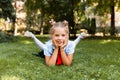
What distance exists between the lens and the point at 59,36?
7012 mm

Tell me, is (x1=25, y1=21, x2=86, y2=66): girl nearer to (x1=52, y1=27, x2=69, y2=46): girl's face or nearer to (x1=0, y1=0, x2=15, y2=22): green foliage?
(x1=52, y1=27, x2=69, y2=46): girl's face

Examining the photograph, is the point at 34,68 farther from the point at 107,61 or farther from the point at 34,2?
the point at 34,2

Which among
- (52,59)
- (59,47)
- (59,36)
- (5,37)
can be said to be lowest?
(5,37)

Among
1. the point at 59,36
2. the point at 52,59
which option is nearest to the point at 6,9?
the point at 52,59

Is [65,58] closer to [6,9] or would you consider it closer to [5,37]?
[5,37]

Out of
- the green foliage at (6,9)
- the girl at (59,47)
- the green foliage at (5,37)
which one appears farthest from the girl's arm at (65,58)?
the green foliage at (6,9)

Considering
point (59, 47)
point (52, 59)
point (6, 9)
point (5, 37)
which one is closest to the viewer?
point (59, 47)

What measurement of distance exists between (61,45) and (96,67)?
35.0 inches

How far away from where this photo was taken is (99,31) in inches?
1160

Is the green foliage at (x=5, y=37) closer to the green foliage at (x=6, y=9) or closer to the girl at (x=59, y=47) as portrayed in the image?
the green foliage at (x=6, y=9)

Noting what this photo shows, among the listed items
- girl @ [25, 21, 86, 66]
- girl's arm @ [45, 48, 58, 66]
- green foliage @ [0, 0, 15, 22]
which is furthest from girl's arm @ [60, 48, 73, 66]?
green foliage @ [0, 0, 15, 22]

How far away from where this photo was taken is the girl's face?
7004mm

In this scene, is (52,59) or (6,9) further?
(6,9)

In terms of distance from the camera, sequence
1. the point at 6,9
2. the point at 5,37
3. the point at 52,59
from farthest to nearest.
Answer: the point at 6,9 → the point at 5,37 → the point at 52,59
